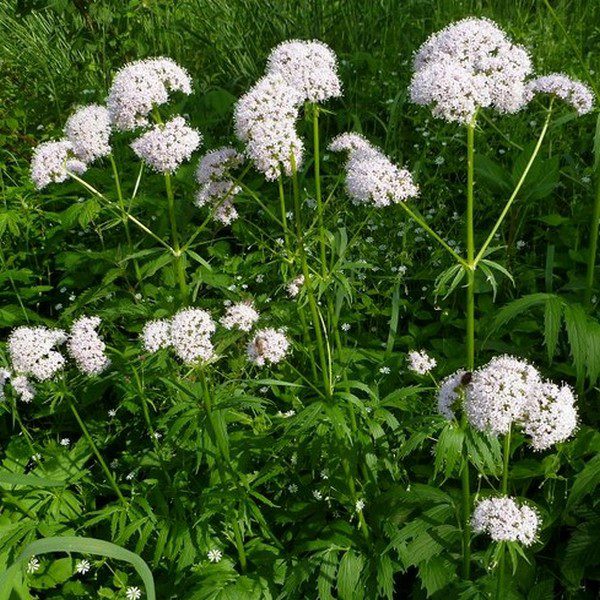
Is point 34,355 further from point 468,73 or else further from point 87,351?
point 468,73

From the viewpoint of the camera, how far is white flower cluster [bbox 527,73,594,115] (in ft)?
9.84

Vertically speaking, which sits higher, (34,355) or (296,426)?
(34,355)

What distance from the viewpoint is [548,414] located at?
7.80 ft

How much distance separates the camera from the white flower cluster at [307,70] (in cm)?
297

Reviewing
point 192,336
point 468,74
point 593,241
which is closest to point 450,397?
point 192,336

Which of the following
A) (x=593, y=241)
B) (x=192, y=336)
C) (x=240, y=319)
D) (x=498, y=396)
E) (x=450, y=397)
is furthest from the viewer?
(x=593, y=241)

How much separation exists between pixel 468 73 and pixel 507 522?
155 cm

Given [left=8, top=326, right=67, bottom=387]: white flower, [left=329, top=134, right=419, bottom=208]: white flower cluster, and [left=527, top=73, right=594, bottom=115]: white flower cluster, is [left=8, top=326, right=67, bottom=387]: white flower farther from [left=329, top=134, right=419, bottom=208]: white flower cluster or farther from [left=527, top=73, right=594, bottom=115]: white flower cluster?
[left=527, top=73, right=594, bottom=115]: white flower cluster

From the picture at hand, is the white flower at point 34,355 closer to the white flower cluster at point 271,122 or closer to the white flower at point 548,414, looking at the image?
the white flower cluster at point 271,122

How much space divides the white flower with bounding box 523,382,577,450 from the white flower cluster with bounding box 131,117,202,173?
168 centimetres

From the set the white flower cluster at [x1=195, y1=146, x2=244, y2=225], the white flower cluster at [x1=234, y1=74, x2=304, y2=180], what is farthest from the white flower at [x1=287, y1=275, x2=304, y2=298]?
the white flower cluster at [x1=234, y1=74, x2=304, y2=180]

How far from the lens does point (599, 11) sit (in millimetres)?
6391

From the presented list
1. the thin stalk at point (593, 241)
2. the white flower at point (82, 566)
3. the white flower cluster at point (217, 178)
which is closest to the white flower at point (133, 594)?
the white flower at point (82, 566)

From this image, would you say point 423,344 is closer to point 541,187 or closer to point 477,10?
point 541,187
